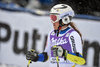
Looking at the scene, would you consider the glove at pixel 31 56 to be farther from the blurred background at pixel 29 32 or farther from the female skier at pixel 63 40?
the blurred background at pixel 29 32

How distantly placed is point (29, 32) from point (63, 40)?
11.9 ft

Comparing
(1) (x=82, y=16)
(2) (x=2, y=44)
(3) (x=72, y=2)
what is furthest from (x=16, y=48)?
(3) (x=72, y=2)

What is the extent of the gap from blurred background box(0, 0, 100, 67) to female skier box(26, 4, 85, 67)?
3180 mm

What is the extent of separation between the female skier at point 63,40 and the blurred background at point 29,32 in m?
3.18

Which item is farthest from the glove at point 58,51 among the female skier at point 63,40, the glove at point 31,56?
the glove at point 31,56

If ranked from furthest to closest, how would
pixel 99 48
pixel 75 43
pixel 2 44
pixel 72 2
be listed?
pixel 2 44 < pixel 99 48 < pixel 72 2 < pixel 75 43

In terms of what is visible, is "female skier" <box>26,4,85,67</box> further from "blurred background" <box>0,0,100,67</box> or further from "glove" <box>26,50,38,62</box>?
"blurred background" <box>0,0,100,67</box>

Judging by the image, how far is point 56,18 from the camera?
470cm

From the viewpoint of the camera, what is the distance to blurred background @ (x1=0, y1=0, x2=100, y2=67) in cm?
795

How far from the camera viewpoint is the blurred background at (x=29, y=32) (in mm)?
7953

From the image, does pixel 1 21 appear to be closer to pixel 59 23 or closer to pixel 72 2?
pixel 72 2

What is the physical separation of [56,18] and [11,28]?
3794mm

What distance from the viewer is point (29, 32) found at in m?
8.25

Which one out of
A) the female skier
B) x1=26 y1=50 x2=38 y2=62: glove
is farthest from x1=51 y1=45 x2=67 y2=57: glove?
x1=26 y1=50 x2=38 y2=62: glove
